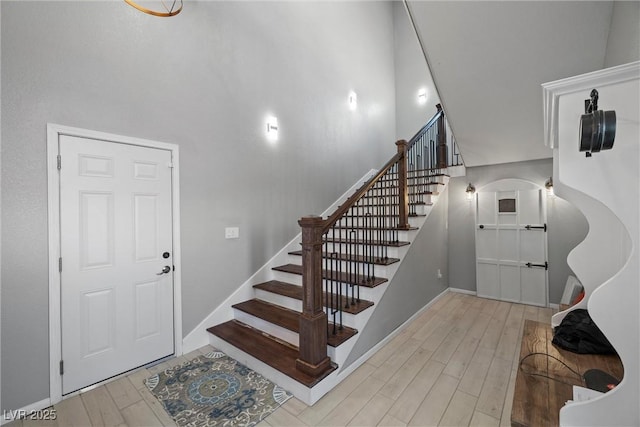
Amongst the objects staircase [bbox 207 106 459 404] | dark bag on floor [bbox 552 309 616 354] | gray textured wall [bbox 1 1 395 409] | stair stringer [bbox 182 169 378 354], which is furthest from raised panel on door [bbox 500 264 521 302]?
stair stringer [bbox 182 169 378 354]

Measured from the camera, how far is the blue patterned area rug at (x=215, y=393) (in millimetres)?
1916

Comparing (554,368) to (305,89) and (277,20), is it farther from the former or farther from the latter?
(277,20)

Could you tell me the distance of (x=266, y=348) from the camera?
8.32ft

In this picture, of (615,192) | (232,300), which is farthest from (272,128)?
(615,192)

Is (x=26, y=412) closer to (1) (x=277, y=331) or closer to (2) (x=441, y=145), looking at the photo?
(1) (x=277, y=331)

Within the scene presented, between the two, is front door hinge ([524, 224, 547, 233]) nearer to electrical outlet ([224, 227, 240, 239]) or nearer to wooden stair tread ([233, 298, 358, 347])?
wooden stair tread ([233, 298, 358, 347])

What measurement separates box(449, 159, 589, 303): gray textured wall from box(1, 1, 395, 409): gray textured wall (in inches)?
77.1

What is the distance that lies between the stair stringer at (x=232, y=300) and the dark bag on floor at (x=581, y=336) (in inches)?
114

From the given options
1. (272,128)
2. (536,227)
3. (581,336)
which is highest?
(272,128)

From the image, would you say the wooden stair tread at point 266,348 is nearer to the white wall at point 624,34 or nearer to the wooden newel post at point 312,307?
the wooden newel post at point 312,307

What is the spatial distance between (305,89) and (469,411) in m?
4.19

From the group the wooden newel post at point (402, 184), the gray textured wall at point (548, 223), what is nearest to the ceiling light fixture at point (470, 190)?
the gray textured wall at point (548, 223)

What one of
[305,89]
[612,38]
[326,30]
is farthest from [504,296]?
[326,30]

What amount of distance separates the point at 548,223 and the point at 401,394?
3.65 meters
